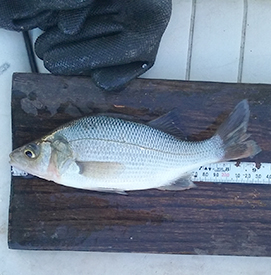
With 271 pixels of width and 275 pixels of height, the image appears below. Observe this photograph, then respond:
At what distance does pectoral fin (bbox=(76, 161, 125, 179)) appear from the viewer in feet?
5.35

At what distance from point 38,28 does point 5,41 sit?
171mm

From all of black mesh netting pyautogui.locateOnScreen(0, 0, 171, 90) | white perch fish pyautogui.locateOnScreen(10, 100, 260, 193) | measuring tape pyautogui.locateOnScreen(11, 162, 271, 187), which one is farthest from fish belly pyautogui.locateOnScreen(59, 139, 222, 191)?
black mesh netting pyautogui.locateOnScreen(0, 0, 171, 90)

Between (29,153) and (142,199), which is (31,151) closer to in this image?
(29,153)

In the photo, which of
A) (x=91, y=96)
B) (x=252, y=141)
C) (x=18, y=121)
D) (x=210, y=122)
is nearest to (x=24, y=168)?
(x=18, y=121)

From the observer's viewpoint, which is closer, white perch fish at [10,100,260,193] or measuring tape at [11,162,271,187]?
white perch fish at [10,100,260,193]

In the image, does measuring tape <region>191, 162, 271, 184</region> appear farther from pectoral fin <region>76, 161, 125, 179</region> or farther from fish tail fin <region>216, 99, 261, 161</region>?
pectoral fin <region>76, 161, 125, 179</region>

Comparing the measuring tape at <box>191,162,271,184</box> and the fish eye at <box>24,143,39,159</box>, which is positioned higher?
the fish eye at <box>24,143,39,159</box>

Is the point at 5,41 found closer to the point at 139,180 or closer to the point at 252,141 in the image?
the point at 139,180

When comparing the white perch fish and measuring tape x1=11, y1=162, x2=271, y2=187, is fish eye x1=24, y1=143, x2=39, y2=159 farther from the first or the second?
measuring tape x1=11, y1=162, x2=271, y2=187

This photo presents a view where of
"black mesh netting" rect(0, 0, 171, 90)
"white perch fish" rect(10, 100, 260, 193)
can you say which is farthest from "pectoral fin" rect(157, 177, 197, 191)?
"black mesh netting" rect(0, 0, 171, 90)

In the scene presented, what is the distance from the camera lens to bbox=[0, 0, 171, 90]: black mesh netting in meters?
1.67

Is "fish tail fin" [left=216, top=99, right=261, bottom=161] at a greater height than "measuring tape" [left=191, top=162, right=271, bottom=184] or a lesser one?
greater

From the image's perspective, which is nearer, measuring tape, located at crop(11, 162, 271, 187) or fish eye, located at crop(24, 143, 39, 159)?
fish eye, located at crop(24, 143, 39, 159)

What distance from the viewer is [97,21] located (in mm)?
1699
